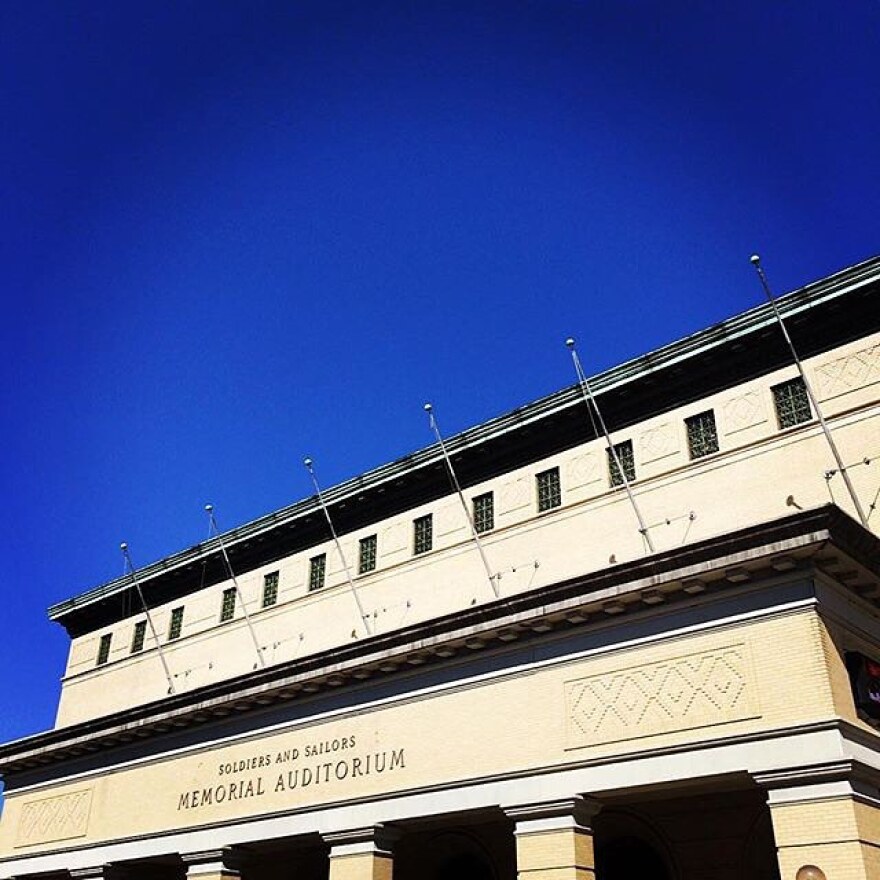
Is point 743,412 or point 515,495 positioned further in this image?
point 515,495

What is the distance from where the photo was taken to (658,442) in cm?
2791

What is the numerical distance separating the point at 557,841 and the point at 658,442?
1308cm

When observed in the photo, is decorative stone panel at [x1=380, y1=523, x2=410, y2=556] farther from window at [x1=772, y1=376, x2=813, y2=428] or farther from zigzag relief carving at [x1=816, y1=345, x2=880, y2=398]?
zigzag relief carving at [x1=816, y1=345, x2=880, y2=398]

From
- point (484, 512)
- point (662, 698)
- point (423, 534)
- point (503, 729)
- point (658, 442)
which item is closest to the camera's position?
point (662, 698)

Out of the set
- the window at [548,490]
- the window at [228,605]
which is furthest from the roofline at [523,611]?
the window at [228,605]

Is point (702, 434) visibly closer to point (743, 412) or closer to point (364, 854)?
point (743, 412)

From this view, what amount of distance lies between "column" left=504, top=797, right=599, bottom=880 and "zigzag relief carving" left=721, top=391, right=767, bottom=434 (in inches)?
472

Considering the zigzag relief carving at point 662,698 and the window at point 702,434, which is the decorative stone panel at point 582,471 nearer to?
the window at point 702,434

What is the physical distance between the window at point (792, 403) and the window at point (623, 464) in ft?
14.6

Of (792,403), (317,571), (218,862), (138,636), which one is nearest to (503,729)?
(218,862)

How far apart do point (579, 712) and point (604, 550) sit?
9719 millimetres

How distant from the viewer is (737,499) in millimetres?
25438

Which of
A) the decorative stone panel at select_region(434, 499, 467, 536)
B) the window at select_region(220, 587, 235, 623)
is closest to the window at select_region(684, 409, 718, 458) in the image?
the decorative stone panel at select_region(434, 499, 467, 536)

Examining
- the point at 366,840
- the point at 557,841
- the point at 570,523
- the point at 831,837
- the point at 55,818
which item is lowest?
the point at 831,837
